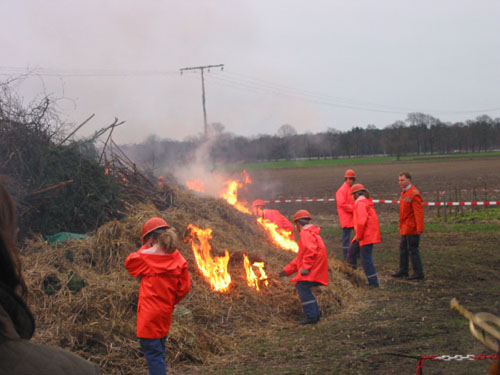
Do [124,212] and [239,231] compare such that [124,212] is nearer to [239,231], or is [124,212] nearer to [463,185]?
[239,231]

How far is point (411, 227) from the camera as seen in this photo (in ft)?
30.6

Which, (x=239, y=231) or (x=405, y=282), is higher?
(x=239, y=231)

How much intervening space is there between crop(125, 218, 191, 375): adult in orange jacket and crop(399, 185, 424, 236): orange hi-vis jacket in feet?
19.2

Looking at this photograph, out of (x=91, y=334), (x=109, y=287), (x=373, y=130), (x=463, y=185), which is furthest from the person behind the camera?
(x=373, y=130)

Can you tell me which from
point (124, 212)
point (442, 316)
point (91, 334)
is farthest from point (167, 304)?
point (124, 212)

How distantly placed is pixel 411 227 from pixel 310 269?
3356mm

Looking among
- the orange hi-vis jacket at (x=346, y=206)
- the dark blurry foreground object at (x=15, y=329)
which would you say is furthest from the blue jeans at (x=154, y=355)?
the orange hi-vis jacket at (x=346, y=206)

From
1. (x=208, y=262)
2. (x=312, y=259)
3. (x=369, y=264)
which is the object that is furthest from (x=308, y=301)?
(x=369, y=264)

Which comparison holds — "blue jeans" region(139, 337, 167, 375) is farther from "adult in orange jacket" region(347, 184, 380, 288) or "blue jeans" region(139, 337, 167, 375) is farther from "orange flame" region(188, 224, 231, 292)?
"adult in orange jacket" region(347, 184, 380, 288)

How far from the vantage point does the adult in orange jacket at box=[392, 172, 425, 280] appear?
30.2 ft

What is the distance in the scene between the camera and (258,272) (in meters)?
8.06

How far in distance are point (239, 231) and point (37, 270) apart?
4757 mm

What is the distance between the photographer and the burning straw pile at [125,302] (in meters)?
5.74

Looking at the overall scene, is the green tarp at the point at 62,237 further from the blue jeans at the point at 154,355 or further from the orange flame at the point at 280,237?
the orange flame at the point at 280,237
